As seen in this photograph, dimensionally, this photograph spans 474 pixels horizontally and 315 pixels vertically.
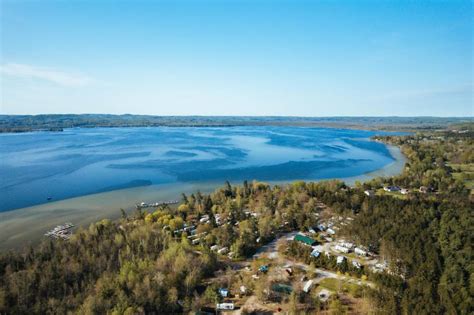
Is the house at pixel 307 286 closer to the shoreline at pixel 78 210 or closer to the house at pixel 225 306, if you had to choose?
the house at pixel 225 306

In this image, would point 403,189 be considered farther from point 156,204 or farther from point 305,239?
point 156,204

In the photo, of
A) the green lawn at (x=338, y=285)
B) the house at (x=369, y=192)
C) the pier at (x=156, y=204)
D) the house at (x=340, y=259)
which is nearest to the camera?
the green lawn at (x=338, y=285)

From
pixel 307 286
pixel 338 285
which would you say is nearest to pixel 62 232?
pixel 307 286

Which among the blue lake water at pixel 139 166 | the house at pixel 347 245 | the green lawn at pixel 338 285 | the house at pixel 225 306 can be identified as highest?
the blue lake water at pixel 139 166

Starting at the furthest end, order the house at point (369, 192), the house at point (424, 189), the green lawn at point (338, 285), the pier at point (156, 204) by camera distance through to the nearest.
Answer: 1. the house at point (424, 189)
2. the house at point (369, 192)
3. the pier at point (156, 204)
4. the green lawn at point (338, 285)

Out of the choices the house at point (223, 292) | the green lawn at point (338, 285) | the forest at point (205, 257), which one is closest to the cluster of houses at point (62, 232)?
the forest at point (205, 257)

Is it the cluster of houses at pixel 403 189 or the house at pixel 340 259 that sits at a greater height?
the cluster of houses at pixel 403 189

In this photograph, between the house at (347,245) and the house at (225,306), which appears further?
the house at (347,245)
